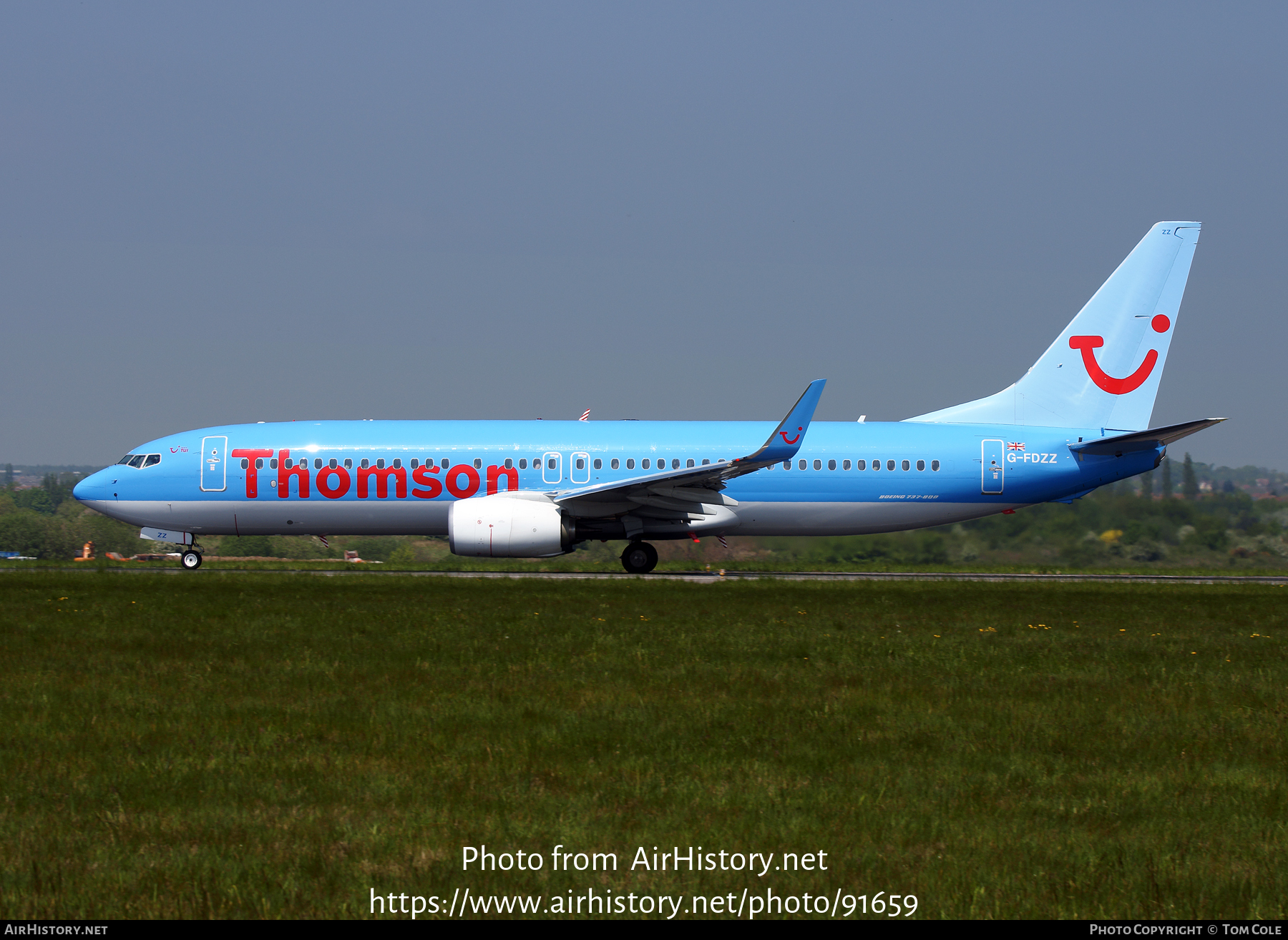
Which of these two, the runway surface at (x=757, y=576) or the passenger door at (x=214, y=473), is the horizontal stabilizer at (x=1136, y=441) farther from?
the passenger door at (x=214, y=473)

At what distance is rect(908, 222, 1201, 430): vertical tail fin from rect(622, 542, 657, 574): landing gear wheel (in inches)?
329

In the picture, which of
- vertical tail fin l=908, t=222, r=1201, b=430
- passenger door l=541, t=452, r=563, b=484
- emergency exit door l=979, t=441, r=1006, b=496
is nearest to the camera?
passenger door l=541, t=452, r=563, b=484

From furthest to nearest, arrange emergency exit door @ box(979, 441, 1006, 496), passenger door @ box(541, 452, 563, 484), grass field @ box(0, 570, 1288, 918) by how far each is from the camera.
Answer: emergency exit door @ box(979, 441, 1006, 496), passenger door @ box(541, 452, 563, 484), grass field @ box(0, 570, 1288, 918)

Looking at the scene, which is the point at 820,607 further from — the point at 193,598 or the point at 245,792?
the point at 245,792

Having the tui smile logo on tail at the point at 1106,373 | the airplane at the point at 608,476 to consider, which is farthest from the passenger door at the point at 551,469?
the tui smile logo on tail at the point at 1106,373

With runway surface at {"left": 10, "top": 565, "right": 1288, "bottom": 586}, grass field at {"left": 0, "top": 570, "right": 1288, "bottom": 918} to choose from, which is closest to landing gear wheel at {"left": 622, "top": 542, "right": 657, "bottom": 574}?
runway surface at {"left": 10, "top": 565, "right": 1288, "bottom": 586}

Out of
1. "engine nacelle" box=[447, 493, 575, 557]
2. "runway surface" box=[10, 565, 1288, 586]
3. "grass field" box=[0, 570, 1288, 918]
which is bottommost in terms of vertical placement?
"grass field" box=[0, 570, 1288, 918]

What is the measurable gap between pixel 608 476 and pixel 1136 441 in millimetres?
12992

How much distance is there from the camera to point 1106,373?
1218 inches

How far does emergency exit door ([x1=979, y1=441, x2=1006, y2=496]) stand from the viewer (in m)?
29.2

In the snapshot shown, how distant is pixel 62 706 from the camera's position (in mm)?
9648

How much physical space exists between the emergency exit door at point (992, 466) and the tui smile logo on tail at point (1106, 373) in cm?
384

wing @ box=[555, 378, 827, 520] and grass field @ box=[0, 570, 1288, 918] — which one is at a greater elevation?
wing @ box=[555, 378, 827, 520]

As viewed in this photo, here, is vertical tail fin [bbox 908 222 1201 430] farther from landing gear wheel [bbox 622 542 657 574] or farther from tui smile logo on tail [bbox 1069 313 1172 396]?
landing gear wheel [bbox 622 542 657 574]
